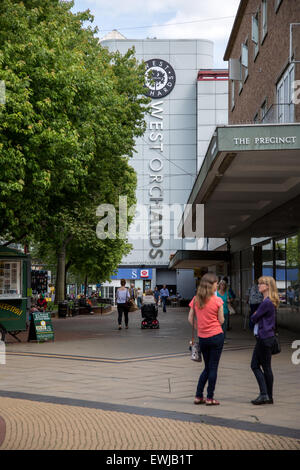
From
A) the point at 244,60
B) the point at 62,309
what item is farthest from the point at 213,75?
the point at 62,309

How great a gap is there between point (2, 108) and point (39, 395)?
9212 mm

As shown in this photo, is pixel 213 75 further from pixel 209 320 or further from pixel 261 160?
pixel 209 320

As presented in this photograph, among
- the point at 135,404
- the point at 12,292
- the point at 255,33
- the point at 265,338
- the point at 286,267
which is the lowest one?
the point at 135,404

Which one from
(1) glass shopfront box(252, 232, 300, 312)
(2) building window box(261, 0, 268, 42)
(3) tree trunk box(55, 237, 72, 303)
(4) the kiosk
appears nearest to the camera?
(4) the kiosk

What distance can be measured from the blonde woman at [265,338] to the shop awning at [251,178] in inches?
212

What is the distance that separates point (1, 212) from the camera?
18.8 metres

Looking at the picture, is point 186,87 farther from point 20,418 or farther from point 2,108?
point 20,418

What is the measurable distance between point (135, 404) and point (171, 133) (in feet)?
194

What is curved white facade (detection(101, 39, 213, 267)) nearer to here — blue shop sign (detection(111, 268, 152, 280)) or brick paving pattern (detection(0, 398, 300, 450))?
blue shop sign (detection(111, 268, 152, 280))

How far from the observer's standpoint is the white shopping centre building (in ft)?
214

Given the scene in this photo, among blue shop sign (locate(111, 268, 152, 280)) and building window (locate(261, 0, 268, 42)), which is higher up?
building window (locate(261, 0, 268, 42))

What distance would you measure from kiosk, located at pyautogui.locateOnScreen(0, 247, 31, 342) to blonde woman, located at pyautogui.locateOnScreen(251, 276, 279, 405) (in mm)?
11259

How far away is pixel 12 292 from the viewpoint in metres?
18.6

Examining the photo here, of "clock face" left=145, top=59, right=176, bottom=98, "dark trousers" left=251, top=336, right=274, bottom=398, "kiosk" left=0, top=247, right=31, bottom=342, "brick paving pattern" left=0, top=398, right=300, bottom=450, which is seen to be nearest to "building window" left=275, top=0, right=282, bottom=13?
"kiosk" left=0, top=247, right=31, bottom=342
